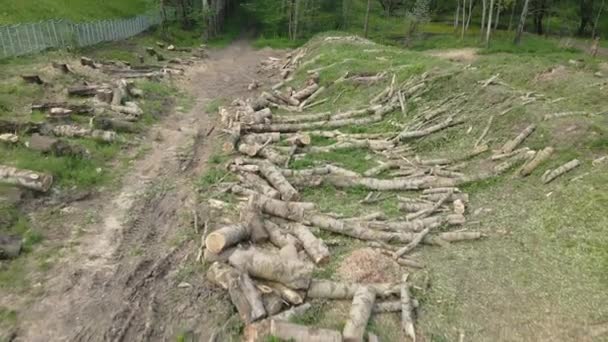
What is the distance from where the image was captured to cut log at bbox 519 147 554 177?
12.6m

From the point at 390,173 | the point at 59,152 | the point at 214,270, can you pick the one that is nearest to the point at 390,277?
the point at 214,270

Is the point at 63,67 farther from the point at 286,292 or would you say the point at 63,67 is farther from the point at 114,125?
the point at 286,292

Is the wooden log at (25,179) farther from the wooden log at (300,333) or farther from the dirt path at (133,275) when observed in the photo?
the wooden log at (300,333)

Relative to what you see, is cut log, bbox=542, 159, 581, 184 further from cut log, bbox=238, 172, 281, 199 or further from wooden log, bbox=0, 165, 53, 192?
wooden log, bbox=0, 165, 53, 192

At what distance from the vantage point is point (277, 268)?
834 cm

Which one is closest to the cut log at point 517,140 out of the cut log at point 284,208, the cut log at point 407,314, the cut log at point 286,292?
the cut log at point 284,208

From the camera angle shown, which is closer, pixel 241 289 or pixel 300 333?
pixel 300 333

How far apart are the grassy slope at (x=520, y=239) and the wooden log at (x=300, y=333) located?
67 centimetres

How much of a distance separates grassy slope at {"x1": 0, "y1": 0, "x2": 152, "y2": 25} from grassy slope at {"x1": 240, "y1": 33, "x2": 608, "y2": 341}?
2741 cm

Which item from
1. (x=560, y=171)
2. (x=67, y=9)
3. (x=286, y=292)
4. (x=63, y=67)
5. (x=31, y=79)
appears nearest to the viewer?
(x=286, y=292)

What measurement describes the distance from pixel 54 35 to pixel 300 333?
27697 millimetres

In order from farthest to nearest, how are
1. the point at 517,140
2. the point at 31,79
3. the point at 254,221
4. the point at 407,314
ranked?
the point at 31,79 < the point at 517,140 < the point at 254,221 < the point at 407,314

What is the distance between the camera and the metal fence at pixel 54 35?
914 inches

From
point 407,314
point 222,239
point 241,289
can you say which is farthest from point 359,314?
point 222,239
